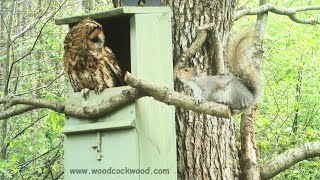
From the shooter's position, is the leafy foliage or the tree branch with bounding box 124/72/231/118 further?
the leafy foliage

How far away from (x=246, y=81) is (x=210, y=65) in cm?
23

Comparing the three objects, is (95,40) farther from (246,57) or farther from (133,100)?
(246,57)

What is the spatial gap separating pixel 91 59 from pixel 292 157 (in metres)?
1.20

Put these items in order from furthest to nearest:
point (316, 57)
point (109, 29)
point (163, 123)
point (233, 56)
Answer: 1. point (316, 57)
2. point (109, 29)
3. point (233, 56)
4. point (163, 123)

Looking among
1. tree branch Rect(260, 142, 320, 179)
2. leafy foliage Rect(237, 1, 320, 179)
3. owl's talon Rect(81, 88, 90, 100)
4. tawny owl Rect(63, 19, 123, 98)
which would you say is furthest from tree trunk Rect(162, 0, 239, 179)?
leafy foliage Rect(237, 1, 320, 179)

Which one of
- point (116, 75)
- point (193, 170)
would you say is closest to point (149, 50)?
point (116, 75)

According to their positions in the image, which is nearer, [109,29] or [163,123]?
[163,123]

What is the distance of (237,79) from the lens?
3061 mm

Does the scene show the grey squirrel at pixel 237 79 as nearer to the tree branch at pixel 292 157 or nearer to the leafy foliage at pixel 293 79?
the tree branch at pixel 292 157

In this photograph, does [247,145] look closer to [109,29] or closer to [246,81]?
[246,81]

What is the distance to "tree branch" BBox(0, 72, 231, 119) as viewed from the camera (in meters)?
2.11

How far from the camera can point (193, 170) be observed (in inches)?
111

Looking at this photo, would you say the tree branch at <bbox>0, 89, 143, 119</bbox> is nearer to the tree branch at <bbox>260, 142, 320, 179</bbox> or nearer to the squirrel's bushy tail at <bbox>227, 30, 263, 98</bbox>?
the squirrel's bushy tail at <bbox>227, 30, 263, 98</bbox>

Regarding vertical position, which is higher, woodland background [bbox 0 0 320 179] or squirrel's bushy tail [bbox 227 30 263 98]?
squirrel's bushy tail [bbox 227 30 263 98]
